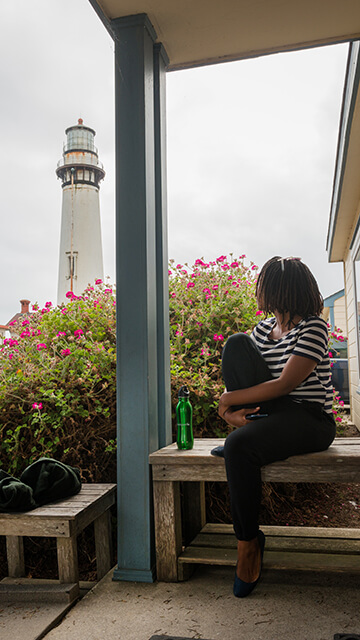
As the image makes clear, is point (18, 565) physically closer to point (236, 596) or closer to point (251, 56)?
point (236, 596)

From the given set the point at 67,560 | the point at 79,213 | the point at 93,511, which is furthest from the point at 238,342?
the point at 79,213

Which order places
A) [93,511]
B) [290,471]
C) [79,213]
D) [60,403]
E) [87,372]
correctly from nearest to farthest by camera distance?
[290,471] → [93,511] → [60,403] → [87,372] → [79,213]

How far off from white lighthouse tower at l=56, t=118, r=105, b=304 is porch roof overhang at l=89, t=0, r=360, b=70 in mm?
14605

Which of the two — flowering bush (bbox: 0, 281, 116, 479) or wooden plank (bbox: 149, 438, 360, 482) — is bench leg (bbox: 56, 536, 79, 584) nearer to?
wooden plank (bbox: 149, 438, 360, 482)

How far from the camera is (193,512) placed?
2.48 metres

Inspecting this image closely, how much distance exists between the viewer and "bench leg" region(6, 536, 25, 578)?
225 centimetres

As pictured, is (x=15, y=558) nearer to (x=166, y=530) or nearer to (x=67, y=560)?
(x=67, y=560)

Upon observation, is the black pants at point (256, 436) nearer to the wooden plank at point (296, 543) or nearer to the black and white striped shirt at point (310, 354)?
the black and white striped shirt at point (310, 354)

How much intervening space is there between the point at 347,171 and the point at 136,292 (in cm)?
285

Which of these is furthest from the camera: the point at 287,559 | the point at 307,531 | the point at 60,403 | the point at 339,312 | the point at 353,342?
the point at 339,312

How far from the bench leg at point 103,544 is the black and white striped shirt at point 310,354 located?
113 cm

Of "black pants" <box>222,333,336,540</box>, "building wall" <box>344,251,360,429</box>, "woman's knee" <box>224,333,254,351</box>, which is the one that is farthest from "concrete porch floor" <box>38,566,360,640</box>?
"building wall" <box>344,251,360,429</box>

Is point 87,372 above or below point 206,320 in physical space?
below

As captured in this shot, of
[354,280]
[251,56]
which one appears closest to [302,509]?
[251,56]
